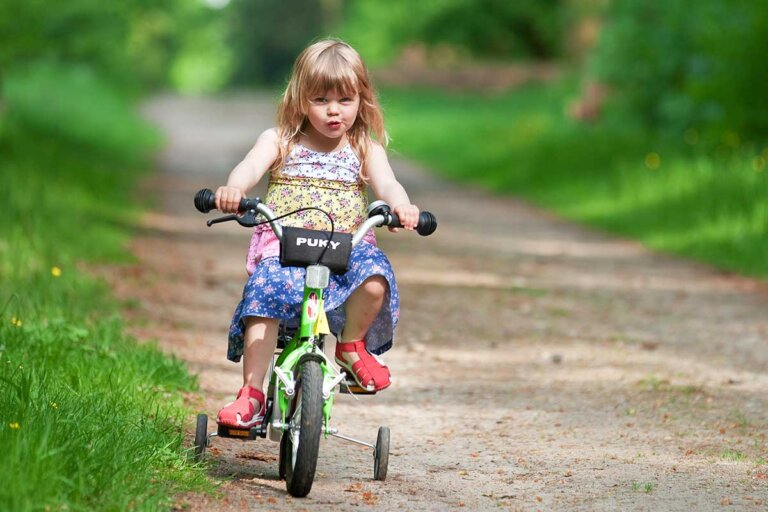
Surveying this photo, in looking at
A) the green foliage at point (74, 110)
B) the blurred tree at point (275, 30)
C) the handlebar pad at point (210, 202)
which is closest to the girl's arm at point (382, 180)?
the handlebar pad at point (210, 202)

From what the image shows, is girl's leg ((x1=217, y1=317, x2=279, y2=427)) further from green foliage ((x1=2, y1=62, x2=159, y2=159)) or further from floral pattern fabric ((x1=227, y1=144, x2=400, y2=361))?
green foliage ((x1=2, y1=62, x2=159, y2=159))

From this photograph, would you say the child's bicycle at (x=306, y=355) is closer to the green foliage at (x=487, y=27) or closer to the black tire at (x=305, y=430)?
the black tire at (x=305, y=430)

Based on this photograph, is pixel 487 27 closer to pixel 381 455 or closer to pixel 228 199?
pixel 381 455

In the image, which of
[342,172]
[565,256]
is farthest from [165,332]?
[565,256]

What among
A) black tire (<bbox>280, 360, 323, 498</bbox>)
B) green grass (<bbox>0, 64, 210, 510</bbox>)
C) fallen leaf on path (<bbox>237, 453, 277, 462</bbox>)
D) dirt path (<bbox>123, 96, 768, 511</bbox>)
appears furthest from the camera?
fallen leaf on path (<bbox>237, 453, 277, 462</bbox>)

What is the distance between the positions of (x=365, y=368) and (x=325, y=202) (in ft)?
2.11

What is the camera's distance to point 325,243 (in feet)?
15.5

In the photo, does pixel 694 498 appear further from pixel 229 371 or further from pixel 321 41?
pixel 229 371

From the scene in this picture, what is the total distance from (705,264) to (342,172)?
7.48m

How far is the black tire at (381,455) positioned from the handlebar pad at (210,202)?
99cm

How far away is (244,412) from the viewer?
4.92 meters

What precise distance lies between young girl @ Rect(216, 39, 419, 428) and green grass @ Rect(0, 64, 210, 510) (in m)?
0.44

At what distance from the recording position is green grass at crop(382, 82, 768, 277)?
1290cm

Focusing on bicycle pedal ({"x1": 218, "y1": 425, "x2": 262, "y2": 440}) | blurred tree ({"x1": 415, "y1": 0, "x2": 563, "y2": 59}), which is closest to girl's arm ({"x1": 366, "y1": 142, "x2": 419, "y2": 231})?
bicycle pedal ({"x1": 218, "y1": 425, "x2": 262, "y2": 440})
